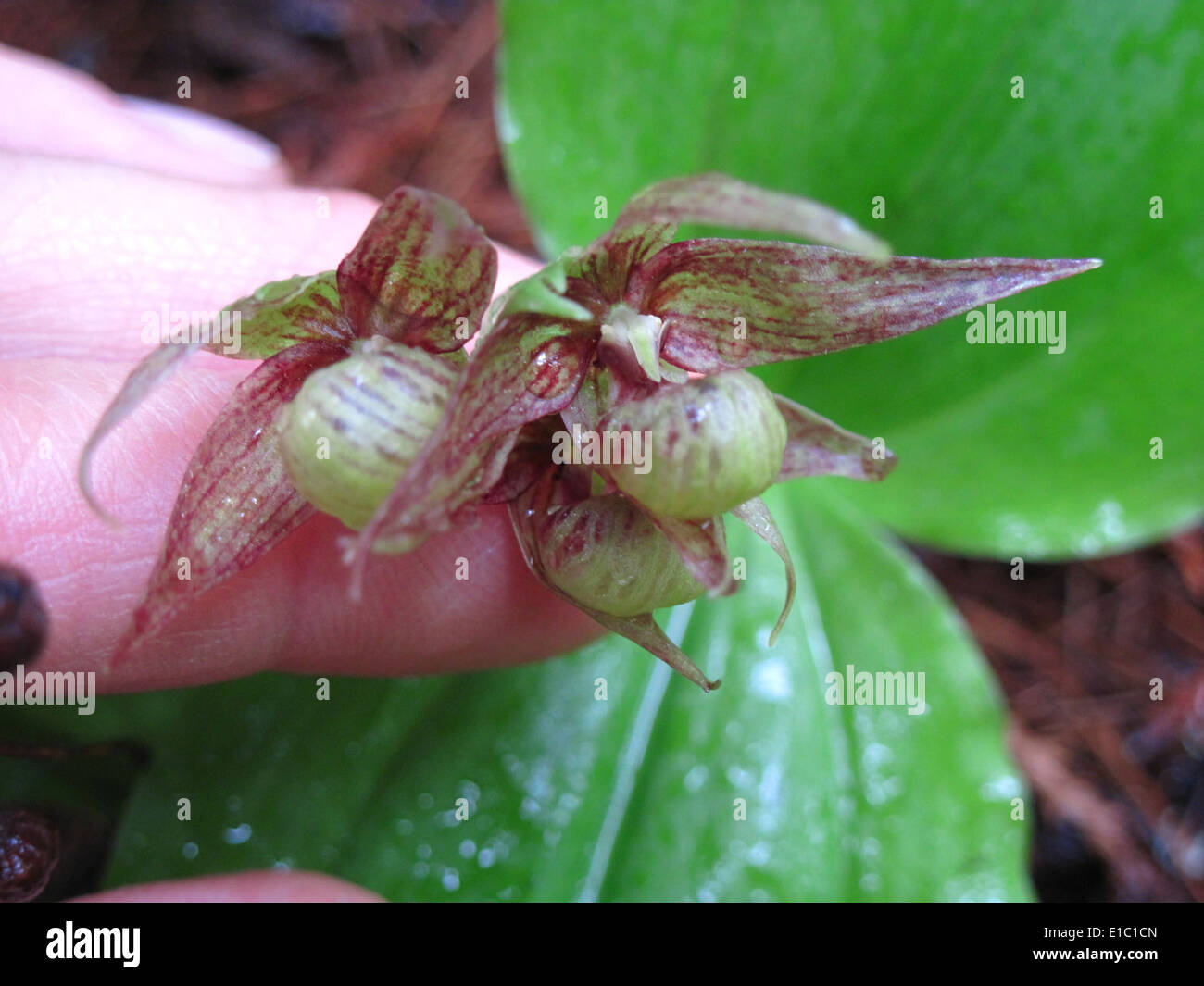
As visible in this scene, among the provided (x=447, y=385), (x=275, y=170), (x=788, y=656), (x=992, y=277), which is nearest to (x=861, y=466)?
(x=992, y=277)

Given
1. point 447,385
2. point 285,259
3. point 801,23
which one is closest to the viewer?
point 447,385

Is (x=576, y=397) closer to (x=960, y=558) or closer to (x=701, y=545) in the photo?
(x=701, y=545)

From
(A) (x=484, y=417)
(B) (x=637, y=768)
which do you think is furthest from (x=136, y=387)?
(B) (x=637, y=768)

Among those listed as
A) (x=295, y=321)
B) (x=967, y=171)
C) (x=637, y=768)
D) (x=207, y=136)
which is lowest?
(x=637, y=768)

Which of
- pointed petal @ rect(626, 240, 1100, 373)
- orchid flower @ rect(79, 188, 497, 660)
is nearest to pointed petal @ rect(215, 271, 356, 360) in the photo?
orchid flower @ rect(79, 188, 497, 660)

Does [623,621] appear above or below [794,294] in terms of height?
below

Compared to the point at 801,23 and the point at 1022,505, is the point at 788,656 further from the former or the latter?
the point at 801,23

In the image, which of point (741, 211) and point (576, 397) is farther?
point (576, 397)
